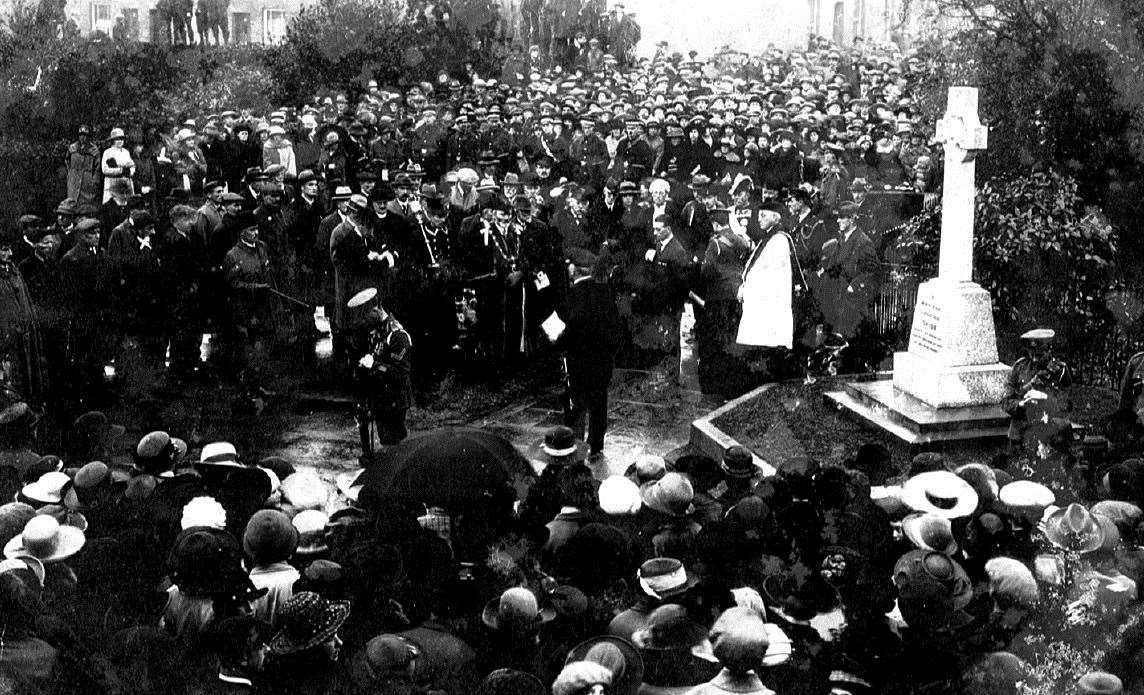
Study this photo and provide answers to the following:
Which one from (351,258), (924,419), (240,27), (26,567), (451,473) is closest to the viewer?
(26,567)

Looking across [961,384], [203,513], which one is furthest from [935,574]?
[961,384]

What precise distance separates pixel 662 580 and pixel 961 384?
4.41 meters

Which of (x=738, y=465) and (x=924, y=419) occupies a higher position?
(x=738, y=465)

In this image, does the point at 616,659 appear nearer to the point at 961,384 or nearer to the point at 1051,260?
the point at 961,384

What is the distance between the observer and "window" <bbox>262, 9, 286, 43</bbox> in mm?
7039

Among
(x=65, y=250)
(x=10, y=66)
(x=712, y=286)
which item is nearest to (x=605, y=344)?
(x=712, y=286)

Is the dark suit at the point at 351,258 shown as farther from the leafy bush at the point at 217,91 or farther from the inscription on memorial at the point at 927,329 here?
the inscription on memorial at the point at 927,329

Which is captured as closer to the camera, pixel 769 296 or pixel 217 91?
pixel 217 91

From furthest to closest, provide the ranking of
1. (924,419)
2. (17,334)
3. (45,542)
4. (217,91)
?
1. (924,419)
2. (217,91)
3. (17,334)
4. (45,542)

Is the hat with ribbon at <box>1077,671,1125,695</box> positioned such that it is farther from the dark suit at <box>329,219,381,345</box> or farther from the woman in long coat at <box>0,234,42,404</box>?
the woman in long coat at <box>0,234,42,404</box>

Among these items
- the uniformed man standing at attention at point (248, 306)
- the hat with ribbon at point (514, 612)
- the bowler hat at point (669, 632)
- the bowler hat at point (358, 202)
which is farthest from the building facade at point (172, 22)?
the bowler hat at point (669, 632)

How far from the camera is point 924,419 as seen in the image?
24.6 ft

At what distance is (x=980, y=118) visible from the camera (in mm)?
8094

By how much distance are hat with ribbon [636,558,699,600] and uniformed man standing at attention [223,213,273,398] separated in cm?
475
